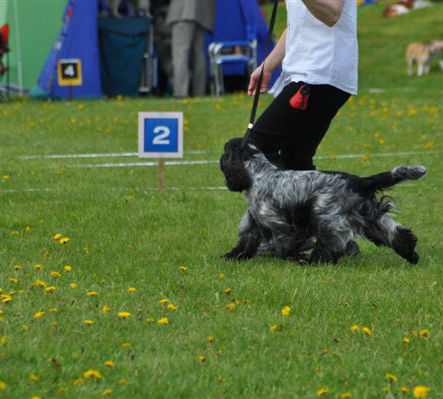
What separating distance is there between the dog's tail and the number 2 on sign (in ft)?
9.74

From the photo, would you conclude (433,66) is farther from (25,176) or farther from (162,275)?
(162,275)

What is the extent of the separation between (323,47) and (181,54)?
11.4 meters

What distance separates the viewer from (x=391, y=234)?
19.4 feet

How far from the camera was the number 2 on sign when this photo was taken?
28.0 feet

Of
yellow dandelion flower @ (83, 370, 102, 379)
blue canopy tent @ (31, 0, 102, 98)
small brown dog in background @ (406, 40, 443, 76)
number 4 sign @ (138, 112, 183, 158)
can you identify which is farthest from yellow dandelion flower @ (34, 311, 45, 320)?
small brown dog in background @ (406, 40, 443, 76)

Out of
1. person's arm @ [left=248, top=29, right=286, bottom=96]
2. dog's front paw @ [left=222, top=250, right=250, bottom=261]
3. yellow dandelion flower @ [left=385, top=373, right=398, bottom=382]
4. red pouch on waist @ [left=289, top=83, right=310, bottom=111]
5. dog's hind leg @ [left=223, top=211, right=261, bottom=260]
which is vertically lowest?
dog's front paw @ [left=222, top=250, right=250, bottom=261]

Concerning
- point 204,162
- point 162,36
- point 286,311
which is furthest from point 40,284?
point 162,36

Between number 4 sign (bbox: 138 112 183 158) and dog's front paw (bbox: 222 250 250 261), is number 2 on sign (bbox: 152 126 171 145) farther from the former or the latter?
dog's front paw (bbox: 222 250 250 261)

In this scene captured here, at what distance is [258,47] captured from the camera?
715 inches

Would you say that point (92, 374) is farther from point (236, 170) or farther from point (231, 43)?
point (231, 43)

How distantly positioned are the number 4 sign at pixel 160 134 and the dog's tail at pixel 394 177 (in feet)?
9.58

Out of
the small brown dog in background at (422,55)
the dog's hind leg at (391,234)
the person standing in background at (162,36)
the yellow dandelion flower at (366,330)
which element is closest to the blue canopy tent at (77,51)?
the person standing in background at (162,36)

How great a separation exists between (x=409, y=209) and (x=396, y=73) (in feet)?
46.7

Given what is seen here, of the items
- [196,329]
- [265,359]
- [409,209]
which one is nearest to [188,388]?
[265,359]
